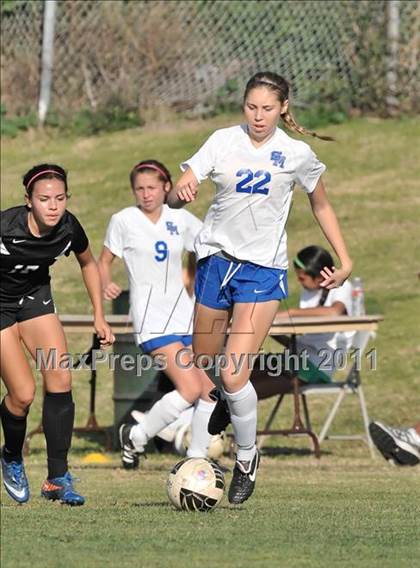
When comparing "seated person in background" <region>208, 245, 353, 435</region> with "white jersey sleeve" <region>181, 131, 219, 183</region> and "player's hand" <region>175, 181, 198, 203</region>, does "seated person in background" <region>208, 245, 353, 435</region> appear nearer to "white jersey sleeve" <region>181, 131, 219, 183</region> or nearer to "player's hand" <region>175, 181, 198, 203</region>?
"white jersey sleeve" <region>181, 131, 219, 183</region>

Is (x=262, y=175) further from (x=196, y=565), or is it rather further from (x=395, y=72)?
(x=395, y=72)

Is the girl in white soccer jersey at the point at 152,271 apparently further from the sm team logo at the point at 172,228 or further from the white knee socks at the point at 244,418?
the white knee socks at the point at 244,418

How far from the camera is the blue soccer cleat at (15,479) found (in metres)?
7.97

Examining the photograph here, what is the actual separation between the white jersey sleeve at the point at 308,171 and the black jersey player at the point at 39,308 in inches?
48.6

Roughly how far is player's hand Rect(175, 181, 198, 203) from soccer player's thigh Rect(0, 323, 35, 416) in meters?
1.17

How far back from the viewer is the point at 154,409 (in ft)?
35.0

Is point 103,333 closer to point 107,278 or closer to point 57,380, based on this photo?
point 57,380

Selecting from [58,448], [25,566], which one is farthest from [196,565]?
[58,448]

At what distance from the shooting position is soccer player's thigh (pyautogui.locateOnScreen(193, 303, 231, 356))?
7789mm

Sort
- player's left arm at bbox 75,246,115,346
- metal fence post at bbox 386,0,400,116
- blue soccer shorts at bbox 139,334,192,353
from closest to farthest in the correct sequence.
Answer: player's left arm at bbox 75,246,115,346 < blue soccer shorts at bbox 139,334,192,353 < metal fence post at bbox 386,0,400,116

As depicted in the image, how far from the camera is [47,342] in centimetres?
766

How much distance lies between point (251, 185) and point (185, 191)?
0.51m

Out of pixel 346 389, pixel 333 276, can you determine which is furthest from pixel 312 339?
pixel 333 276

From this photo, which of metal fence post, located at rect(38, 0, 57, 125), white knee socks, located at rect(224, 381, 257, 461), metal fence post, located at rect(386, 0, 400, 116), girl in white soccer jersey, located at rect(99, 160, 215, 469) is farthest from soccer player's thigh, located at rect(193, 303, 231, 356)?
metal fence post, located at rect(38, 0, 57, 125)
